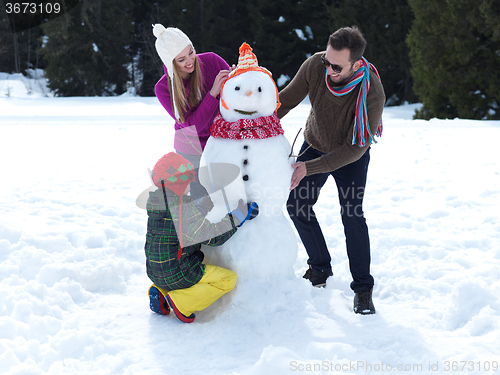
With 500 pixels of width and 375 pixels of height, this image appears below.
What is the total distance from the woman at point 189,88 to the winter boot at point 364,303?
3.60 ft

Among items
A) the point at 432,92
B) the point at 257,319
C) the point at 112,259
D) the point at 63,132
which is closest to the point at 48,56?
the point at 63,132

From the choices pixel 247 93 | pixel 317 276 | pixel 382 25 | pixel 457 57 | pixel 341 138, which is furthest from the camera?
pixel 382 25

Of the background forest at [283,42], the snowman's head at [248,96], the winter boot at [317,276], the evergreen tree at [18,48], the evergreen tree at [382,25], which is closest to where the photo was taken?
the snowman's head at [248,96]

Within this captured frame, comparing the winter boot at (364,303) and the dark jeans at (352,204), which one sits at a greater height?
the dark jeans at (352,204)

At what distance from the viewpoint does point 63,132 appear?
873 cm

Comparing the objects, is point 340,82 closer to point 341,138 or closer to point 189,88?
point 341,138

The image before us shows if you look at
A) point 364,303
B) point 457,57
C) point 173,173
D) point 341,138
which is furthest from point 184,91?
point 457,57

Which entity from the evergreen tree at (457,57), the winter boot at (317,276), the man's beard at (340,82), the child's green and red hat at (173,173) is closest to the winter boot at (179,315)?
the child's green and red hat at (173,173)

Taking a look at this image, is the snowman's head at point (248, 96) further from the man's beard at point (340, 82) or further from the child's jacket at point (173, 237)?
the child's jacket at point (173, 237)

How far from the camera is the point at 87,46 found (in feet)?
50.6

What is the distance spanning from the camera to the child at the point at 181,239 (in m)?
2.35

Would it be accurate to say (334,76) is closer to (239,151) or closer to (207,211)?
(239,151)

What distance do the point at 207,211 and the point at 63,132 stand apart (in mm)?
7082

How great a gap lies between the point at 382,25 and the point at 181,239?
1267 cm
